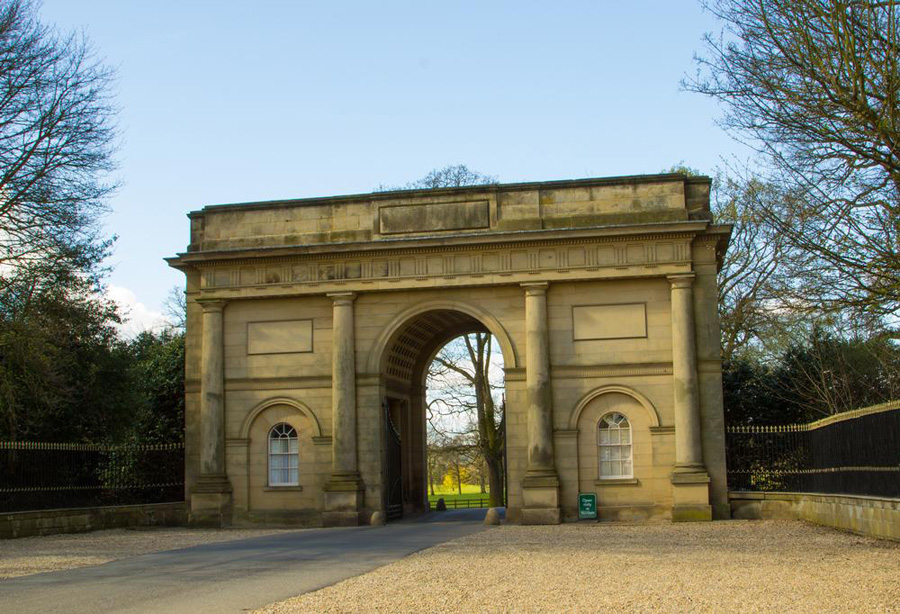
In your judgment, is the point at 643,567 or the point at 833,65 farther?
the point at 643,567

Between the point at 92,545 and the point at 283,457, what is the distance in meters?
7.28

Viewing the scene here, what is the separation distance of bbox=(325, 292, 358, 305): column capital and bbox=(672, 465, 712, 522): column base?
899cm

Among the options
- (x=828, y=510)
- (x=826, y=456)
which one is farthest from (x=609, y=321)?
(x=828, y=510)

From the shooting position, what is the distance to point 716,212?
3862 centimetres

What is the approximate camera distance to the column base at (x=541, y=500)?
78.9 feet

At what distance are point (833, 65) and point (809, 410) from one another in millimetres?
19767

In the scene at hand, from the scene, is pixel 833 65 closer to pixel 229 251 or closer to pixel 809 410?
pixel 229 251

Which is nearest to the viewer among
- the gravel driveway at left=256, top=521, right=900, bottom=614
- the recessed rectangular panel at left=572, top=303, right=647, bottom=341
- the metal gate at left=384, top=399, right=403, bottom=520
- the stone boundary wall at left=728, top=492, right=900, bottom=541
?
the gravel driveway at left=256, top=521, right=900, bottom=614

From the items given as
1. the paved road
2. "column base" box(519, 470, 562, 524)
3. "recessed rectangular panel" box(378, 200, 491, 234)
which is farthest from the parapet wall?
the paved road

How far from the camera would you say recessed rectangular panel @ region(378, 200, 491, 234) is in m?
25.6

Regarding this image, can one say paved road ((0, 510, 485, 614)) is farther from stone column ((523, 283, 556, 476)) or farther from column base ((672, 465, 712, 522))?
column base ((672, 465, 712, 522))

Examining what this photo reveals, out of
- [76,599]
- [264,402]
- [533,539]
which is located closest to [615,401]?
[533,539]

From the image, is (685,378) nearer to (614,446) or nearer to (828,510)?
(614,446)

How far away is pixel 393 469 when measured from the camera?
27.5 m
